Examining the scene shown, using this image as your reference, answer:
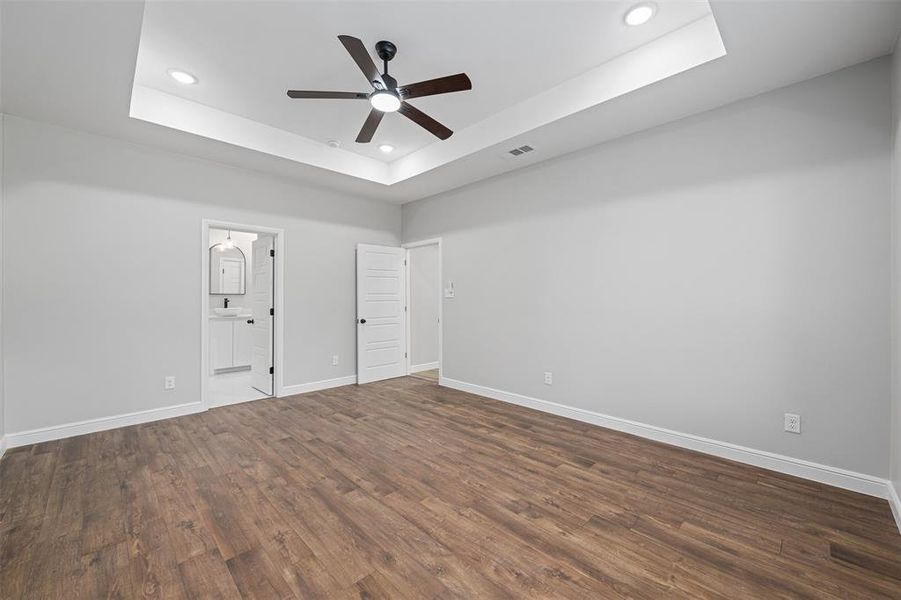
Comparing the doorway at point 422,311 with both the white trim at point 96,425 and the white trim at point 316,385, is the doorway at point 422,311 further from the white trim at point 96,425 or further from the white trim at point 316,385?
the white trim at point 96,425

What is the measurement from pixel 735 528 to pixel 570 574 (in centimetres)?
106

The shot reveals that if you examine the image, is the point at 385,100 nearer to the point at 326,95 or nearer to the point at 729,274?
the point at 326,95

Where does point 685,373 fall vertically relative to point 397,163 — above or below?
below

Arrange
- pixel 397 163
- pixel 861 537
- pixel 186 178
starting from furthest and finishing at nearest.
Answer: pixel 397 163, pixel 186 178, pixel 861 537

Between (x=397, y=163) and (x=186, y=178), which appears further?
(x=397, y=163)

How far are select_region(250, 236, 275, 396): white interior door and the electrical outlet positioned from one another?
5.22 m

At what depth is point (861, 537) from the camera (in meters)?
1.99

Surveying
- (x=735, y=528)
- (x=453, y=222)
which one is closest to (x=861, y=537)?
(x=735, y=528)

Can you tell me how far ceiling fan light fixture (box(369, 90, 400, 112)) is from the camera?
103 inches

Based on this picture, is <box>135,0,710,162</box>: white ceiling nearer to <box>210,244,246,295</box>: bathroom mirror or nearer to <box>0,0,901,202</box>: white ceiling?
<box>0,0,901,202</box>: white ceiling

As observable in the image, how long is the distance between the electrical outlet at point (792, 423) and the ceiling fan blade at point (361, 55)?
371 cm

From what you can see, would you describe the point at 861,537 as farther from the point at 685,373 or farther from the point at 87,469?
the point at 87,469

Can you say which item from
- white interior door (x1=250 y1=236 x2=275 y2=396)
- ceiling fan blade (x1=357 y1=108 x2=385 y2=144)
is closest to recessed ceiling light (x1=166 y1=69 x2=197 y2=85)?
ceiling fan blade (x1=357 y1=108 x2=385 y2=144)

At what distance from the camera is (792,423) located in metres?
2.69
